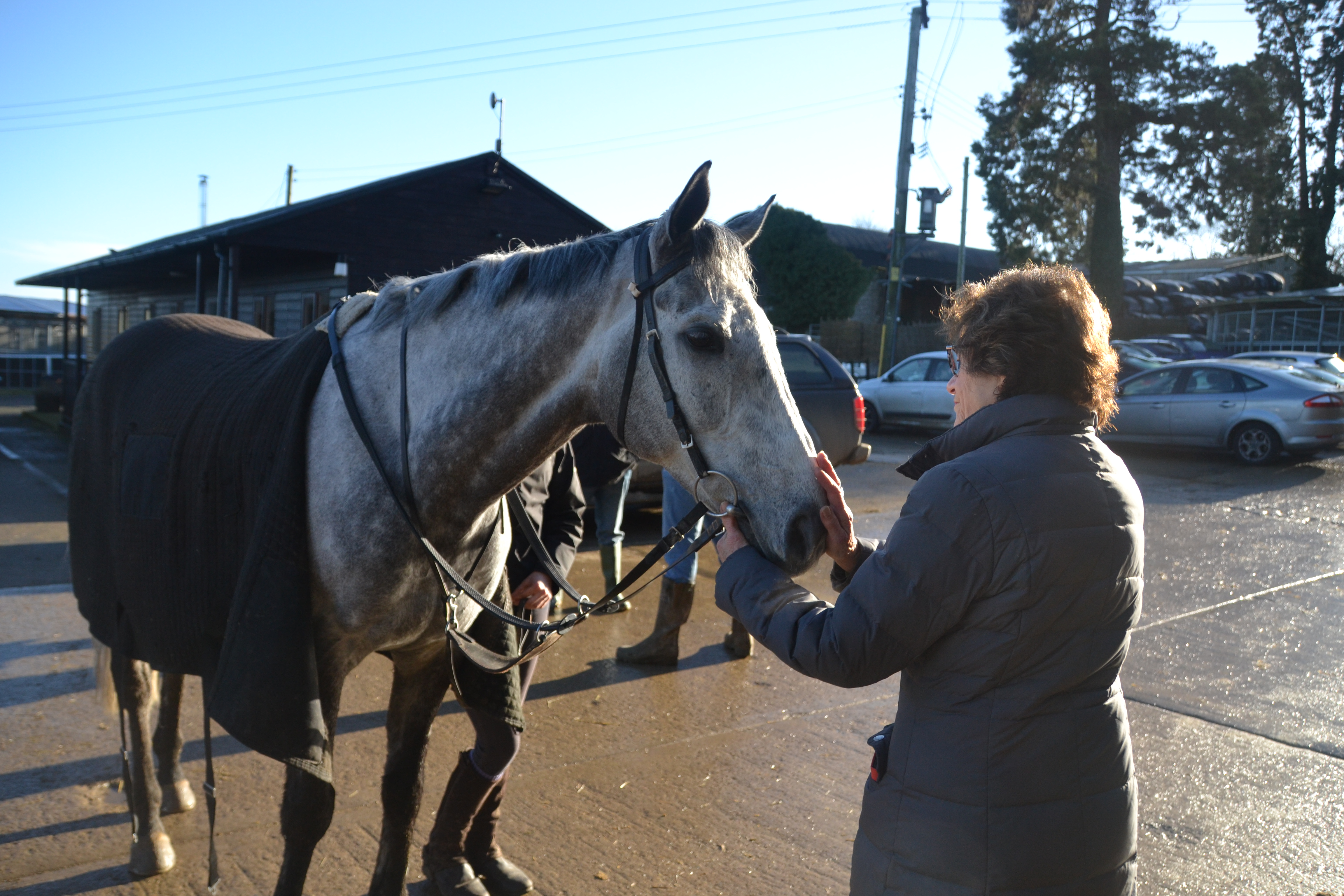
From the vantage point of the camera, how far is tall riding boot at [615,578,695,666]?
209 inches

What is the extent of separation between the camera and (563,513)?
3.45 m

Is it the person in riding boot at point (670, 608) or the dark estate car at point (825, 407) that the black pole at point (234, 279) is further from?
the person in riding boot at point (670, 608)

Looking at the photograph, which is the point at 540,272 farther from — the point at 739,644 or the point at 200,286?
the point at 200,286

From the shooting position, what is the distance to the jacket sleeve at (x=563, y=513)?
11.1 feet

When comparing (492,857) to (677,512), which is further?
(677,512)

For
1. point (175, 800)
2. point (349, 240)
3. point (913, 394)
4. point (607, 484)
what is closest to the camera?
point (175, 800)

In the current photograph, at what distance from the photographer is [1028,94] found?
25781 mm

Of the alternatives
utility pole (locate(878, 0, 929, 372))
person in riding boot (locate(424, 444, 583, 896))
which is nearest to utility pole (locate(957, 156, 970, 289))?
utility pole (locate(878, 0, 929, 372))

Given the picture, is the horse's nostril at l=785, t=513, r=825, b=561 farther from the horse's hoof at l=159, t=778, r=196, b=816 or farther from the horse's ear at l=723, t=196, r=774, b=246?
the horse's hoof at l=159, t=778, r=196, b=816

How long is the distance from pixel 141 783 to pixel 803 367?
23.2 ft

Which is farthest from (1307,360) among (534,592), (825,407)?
(534,592)

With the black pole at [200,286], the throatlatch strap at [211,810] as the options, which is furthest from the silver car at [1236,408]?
the black pole at [200,286]

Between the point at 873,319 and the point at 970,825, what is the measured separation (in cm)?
4309

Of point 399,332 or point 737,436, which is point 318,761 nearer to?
point 399,332
